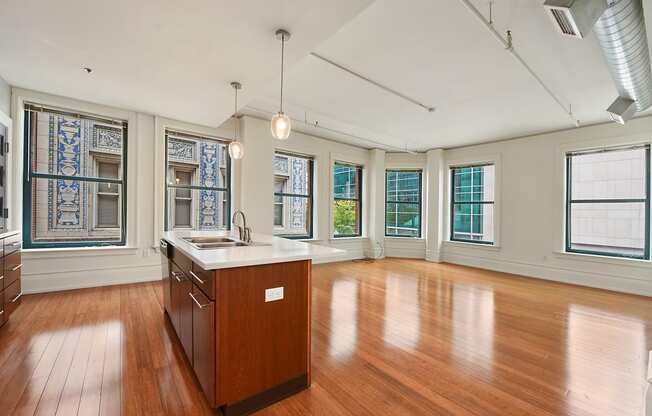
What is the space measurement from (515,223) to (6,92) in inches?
329

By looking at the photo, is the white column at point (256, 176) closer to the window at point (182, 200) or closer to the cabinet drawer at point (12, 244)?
the window at point (182, 200)

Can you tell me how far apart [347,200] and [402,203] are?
157 cm

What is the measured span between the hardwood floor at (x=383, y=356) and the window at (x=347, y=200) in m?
3.12

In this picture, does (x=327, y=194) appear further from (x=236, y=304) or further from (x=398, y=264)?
(x=236, y=304)

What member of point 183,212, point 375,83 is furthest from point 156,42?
point 183,212

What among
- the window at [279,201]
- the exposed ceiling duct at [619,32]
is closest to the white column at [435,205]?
the window at [279,201]

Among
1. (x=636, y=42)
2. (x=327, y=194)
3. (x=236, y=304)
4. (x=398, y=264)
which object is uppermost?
(x=636, y=42)

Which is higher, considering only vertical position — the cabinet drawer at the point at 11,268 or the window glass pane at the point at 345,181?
the window glass pane at the point at 345,181

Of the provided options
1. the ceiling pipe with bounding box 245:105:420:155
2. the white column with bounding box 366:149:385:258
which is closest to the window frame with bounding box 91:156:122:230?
the ceiling pipe with bounding box 245:105:420:155

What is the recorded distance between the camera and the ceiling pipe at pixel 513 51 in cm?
211

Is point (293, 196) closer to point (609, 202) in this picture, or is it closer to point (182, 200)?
point (182, 200)

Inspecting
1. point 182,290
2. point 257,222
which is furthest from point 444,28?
point 257,222

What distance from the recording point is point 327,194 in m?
6.50

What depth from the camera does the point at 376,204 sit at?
7.18 metres
